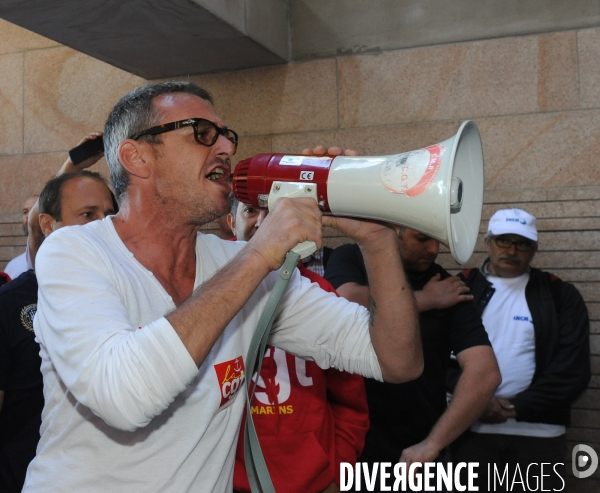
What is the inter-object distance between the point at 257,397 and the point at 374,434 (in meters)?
0.98

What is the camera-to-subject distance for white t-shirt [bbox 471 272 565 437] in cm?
388

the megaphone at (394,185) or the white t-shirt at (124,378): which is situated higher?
the megaphone at (394,185)

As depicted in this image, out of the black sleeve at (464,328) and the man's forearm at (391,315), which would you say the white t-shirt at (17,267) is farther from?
the man's forearm at (391,315)

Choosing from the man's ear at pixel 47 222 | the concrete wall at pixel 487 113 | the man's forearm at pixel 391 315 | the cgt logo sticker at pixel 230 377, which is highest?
the concrete wall at pixel 487 113

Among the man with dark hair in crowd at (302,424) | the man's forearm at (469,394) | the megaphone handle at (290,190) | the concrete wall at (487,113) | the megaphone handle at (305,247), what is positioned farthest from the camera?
the concrete wall at (487,113)

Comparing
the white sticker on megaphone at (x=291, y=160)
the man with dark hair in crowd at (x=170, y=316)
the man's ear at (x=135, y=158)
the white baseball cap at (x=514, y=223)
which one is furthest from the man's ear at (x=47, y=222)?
the white baseball cap at (x=514, y=223)

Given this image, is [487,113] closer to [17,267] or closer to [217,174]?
[217,174]

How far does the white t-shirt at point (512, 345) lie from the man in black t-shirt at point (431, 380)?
68 centimetres

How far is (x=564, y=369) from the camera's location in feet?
12.7

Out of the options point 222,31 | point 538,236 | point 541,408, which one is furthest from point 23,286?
point 538,236

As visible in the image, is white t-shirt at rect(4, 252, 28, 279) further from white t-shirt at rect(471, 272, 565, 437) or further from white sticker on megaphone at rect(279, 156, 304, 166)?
white sticker on megaphone at rect(279, 156, 304, 166)

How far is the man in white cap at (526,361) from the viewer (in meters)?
3.83

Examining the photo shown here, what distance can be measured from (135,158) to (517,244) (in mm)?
2735

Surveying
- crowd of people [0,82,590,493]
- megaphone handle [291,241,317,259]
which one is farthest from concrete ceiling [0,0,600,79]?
megaphone handle [291,241,317,259]
